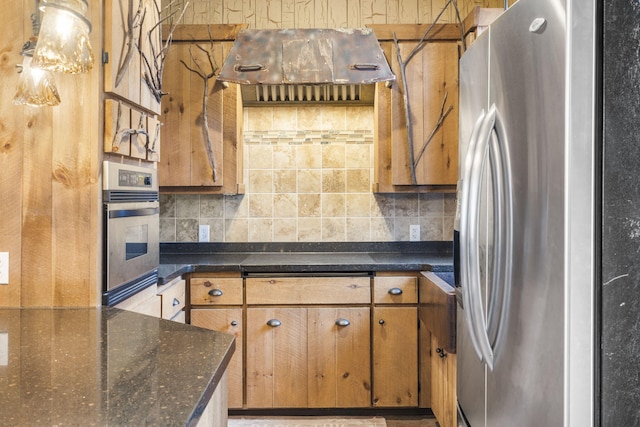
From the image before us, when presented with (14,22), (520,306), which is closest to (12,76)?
(14,22)

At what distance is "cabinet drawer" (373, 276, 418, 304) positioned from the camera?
258 cm

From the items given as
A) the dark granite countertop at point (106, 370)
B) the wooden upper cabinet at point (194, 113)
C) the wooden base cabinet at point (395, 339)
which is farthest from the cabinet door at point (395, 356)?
the dark granite countertop at point (106, 370)

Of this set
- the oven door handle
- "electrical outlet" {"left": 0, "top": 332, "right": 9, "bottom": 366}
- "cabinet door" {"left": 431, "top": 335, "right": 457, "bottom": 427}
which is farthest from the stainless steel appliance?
"cabinet door" {"left": 431, "top": 335, "right": 457, "bottom": 427}

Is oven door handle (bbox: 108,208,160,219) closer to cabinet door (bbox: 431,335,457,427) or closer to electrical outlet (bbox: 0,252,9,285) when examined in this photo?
electrical outlet (bbox: 0,252,9,285)

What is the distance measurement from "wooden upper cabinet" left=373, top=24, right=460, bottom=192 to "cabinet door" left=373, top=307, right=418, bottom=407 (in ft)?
2.53

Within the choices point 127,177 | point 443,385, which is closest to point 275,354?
point 443,385

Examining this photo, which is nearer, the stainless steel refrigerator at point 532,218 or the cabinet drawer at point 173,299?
the stainless steel refrigerator at point 532,218

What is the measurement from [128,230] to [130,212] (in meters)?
0.07

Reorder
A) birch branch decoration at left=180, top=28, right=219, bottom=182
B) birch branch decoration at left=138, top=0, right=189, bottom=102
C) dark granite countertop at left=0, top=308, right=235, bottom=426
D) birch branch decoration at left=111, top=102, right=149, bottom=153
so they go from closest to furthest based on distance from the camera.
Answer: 1. dark granite countertop at left=0, top=308, right=235, bottom=426
2. birch branch decoration at left=111, top=102, right=149, bottom=153
3. birch branch decoration at left=138, top=0, right=189, bottom=102
4. birch branch decoration at left=180, top=28, right=219, bottom=182

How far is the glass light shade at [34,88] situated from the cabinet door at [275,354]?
1566 mm

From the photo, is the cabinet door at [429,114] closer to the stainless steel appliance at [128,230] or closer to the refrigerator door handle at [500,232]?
the stainless steel appliance at [128,230]

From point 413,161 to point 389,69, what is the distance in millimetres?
533

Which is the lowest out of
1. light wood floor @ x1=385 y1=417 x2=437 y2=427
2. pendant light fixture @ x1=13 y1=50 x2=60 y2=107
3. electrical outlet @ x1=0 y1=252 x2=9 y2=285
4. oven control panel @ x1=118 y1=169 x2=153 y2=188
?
light wood floor @ x1=385 y1=417 x2=437 y2=427

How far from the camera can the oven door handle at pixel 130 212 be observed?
5.41ft
